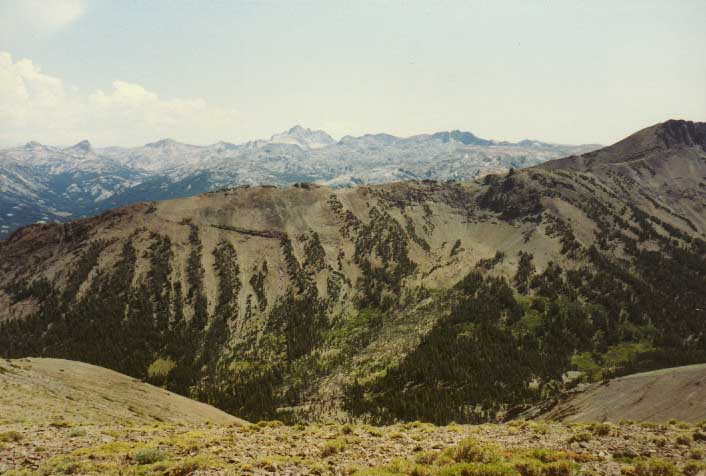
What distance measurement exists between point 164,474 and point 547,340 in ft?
716

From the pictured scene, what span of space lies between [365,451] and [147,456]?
44.9 feet

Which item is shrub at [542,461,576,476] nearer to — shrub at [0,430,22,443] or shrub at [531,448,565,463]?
shrub at [531,448,565,463]

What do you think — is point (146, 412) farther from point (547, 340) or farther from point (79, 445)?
point (547, 340)

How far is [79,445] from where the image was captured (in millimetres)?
25484

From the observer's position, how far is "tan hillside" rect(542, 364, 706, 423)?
201 feet

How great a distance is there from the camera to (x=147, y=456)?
21750mm

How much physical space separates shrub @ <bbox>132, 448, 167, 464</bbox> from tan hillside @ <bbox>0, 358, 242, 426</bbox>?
53.9ft

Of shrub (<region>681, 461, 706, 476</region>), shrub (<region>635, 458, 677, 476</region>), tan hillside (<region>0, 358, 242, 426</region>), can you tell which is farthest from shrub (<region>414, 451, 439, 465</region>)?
tan hillside (<region>0, 358, 242, 426</region>)

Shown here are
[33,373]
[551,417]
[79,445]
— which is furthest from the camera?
[551,417]

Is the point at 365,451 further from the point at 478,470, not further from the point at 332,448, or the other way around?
the point at 478,470

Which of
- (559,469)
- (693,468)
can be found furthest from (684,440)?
(559,469)

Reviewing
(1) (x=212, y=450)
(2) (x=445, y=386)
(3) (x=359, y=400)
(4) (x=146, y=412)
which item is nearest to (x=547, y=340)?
(2) (x=445, y=386)

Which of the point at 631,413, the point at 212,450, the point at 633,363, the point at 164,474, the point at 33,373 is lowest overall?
the point at 633,363

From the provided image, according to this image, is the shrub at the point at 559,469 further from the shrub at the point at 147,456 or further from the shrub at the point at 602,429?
the shrub at the point at 147,456
